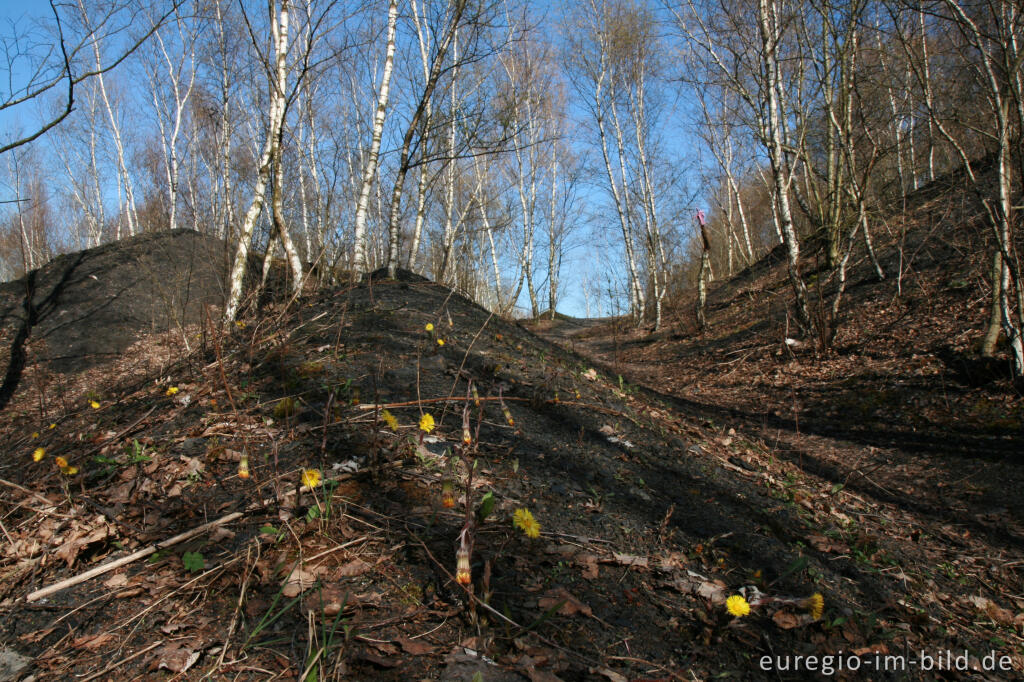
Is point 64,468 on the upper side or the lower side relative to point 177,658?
upper

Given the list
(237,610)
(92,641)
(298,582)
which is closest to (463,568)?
(298,582)

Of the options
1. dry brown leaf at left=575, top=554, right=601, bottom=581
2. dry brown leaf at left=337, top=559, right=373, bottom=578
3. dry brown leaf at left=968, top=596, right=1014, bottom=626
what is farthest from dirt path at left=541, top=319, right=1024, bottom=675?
dry brown leaf at left=337, top=559, right=373, bottom=578

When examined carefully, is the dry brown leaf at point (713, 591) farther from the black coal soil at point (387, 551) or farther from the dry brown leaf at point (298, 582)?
the dry brown leaf at point (298, 582)

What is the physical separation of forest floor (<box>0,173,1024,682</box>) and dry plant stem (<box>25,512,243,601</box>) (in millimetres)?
11

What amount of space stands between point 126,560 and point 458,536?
0.98 meters

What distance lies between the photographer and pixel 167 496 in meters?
1.97

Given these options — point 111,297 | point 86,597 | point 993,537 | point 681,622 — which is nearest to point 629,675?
point 681,622

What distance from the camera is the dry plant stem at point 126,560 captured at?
145 cm

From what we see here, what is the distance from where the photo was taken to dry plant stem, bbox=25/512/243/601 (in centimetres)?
145

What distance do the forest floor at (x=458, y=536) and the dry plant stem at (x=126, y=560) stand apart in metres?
0.01

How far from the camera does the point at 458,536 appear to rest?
5.48ft

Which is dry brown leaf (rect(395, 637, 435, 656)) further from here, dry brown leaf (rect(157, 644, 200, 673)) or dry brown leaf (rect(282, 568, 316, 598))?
dry brown leaf (rect(157, 644, 200, 673))

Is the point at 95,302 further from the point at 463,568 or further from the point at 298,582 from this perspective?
the point at 463,568

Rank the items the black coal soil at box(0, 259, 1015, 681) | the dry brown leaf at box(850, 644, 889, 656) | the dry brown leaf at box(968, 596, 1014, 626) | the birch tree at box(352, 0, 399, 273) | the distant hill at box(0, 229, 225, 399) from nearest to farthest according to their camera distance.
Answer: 1. the black coal soil at box(0, 259, 1015, 681)
2. the dry brown leaf at box(850, 644, 889, 656)
3. the dry brown leaf at box(968, 596, 1014, 626)
4. the birch tree at box(352, 0, 399, 273)
5. the distant hill at box(0, 229, 225, 399)
